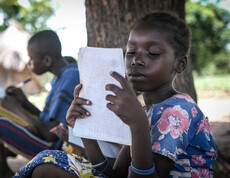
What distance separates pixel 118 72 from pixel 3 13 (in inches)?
813

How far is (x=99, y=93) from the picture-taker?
1049 millimetres

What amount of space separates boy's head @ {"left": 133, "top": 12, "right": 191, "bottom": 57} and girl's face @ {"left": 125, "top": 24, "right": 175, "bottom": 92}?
3 cm

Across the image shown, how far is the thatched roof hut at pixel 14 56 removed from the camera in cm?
1216

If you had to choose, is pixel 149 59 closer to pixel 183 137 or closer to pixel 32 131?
pixel 183 137

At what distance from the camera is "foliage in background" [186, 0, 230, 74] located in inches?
978

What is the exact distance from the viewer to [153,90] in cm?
136

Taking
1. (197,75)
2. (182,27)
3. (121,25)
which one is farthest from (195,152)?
(197,75)

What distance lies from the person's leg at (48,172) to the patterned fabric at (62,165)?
13 mm

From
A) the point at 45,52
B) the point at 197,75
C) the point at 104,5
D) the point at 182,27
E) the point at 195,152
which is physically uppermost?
the point at 104,5

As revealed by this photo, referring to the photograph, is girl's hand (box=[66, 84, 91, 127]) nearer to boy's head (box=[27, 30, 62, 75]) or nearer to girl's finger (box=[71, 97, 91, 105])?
girl's finger (box=[71, 97, 91, 105])

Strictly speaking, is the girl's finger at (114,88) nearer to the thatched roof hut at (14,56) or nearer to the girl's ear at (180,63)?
the girl's ear at (180,63)

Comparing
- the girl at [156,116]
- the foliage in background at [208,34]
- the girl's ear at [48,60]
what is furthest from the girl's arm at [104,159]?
the foliage in background at [208,34]

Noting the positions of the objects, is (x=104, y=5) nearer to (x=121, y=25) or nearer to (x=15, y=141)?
(x=121, y=25)

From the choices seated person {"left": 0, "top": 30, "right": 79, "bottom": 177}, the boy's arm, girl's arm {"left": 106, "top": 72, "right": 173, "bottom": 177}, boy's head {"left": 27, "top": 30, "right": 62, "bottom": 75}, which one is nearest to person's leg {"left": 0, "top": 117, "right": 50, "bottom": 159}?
seated person {"left": 0, "top": 30, "right": 79, "bottom": 177}
